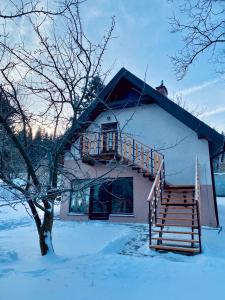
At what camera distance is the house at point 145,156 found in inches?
336

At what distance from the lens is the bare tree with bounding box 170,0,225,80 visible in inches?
182

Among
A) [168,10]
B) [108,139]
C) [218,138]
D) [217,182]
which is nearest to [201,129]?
[218,138]

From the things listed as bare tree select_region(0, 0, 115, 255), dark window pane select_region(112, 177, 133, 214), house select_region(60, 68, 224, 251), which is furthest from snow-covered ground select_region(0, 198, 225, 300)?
dark window pane select_region(112, 177, 133, 214)

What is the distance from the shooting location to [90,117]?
1113 cm

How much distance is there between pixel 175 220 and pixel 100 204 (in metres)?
3.80

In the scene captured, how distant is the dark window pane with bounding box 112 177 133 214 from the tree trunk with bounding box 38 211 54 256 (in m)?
4.86

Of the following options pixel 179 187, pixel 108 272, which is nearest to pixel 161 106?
pixel 179 187

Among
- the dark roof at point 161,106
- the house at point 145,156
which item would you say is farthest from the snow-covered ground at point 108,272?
the dark roof at point 161,106

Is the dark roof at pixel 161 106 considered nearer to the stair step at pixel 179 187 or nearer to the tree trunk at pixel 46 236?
the stair step at pixel 179 187

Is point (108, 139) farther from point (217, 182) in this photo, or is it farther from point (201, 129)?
point (217, 182)

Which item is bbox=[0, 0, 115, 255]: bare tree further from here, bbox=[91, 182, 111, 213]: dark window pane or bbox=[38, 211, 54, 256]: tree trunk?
bbox=[91, 182, 111, 213]: dark window pane

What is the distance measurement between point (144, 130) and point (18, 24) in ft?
23.2

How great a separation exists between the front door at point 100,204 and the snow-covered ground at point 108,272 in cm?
376

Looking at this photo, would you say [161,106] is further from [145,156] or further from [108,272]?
[108,272]
